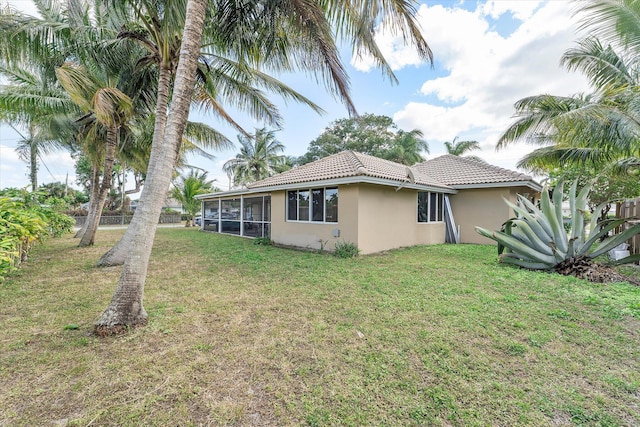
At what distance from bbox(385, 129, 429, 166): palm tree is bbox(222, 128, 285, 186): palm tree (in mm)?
11971

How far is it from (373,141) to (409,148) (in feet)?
13.5

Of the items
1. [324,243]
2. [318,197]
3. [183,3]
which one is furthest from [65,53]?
[324,243]

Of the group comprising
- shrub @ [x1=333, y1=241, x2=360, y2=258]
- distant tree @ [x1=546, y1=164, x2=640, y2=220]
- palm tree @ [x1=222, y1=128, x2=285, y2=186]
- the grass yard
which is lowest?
the grass yard

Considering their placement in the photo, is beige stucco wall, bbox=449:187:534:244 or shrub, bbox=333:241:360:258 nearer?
shrub, bbox=333:241:360:258

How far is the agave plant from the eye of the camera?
6.50m

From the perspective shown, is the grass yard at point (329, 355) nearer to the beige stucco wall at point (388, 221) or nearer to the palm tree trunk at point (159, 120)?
the palm tree trunk at point (159, 120)

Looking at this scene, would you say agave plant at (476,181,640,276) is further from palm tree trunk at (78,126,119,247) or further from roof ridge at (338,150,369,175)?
palm tree trunk at (78,126,119,247)

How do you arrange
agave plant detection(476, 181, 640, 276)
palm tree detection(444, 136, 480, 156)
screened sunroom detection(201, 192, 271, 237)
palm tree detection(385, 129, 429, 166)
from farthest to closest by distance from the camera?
palm tree detection(444, 136, 480, 156) < palm tree detection(385, 129, 429, 166) < screened sunroom detection(201, 192, 271, 237) < agave plant detection(476, 181, 640, 276)

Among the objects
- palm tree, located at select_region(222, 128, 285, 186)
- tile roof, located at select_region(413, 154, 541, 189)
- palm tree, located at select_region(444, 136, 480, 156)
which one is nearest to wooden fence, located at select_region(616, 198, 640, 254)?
tile roof, located at select_region(413, 154, 541, 189)

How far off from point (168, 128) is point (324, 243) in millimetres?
6986

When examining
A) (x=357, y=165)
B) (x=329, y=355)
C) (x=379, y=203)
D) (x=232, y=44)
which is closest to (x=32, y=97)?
(x=232, y=44)

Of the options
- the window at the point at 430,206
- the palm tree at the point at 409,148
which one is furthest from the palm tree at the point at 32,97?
the palm tree at the point at 409,148

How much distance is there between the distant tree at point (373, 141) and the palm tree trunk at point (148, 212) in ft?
83.2

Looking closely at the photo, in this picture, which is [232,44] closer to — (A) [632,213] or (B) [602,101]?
(B) [602,101]
